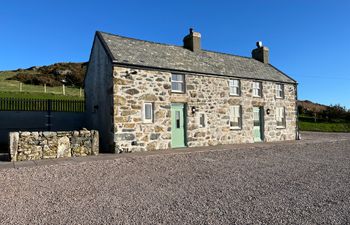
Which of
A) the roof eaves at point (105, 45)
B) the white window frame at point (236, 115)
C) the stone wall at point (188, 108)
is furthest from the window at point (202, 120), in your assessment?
the roof eaves at point (105, 45)

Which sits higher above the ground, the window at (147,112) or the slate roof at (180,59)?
the slate roof at (180,59)

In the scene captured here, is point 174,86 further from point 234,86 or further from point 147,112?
point 234,86

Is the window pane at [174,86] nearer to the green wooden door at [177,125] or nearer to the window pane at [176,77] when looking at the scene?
the window pane at [176,77]

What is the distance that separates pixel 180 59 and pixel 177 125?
13.7 feet

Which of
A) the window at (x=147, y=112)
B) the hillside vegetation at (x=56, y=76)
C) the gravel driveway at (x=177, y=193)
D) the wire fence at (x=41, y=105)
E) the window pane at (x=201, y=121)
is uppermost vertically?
the hillside vegetation at (x=56, y=76)

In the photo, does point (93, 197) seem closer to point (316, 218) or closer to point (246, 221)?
A: point (246, 221)

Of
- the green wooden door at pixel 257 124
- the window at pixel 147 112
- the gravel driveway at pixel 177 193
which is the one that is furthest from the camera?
the green wooden door at pixel 257 124

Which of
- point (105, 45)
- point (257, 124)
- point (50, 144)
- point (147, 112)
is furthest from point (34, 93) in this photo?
point (257, 124)

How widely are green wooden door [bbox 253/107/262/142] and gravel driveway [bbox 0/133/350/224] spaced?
7951 millimetres

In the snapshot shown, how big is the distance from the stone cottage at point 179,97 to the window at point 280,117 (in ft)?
0.24

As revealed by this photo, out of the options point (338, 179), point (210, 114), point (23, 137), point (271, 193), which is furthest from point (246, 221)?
point (210, 114)

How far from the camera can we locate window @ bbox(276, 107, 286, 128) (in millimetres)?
18688

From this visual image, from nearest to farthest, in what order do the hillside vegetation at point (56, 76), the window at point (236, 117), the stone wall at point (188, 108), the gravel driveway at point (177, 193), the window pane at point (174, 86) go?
1. the gravel driveway at point (177, 193)
2. the stone wall at point (188, 108)
3. the window pane at point (174, 86)
4. the window at point (236, 117)
5. the hillside vegetation at point (56, 76)

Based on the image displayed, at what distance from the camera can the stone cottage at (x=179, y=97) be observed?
1264 centimetres
